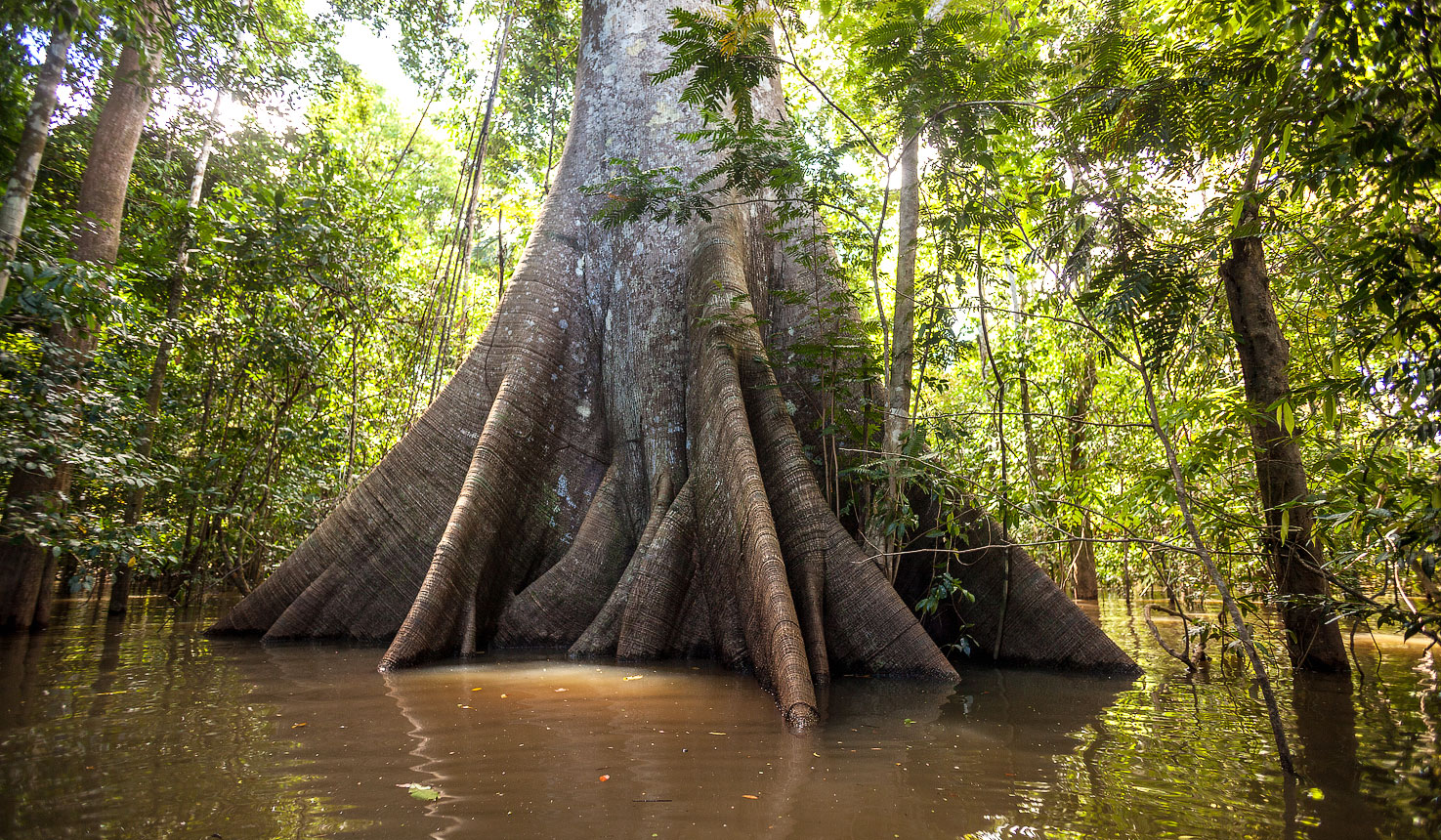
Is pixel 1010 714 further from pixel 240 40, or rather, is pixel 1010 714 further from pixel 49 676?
pixel 240 40

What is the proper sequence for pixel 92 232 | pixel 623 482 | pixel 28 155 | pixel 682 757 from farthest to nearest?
pixel 92 232 < pixel 623 482 < pixel 28 155 < pixel 682 757

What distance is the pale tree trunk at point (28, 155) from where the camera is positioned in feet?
13.1

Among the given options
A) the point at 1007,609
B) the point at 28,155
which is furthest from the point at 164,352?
the point at 1007,609

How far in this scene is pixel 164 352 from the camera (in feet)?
23.2

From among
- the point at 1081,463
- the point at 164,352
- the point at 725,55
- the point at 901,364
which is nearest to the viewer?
the point at 725,55

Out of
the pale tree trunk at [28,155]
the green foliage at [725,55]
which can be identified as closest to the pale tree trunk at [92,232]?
the pale tree trunk at [28,155]

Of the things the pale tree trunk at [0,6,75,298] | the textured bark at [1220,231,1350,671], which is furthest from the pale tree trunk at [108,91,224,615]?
the textured bark at [1220,231,1350,671]

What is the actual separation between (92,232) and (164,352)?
148 centimetres

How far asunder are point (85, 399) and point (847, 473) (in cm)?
484

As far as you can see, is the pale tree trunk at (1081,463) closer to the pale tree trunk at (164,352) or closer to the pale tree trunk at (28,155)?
the pale tree trunk at (28,155)

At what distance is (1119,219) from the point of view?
3754 millimetres

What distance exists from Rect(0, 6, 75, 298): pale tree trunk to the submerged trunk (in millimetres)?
2353

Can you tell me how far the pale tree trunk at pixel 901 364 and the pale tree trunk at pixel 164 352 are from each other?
555cm

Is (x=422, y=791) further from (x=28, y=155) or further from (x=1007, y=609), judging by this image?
(x=28, y=155)
